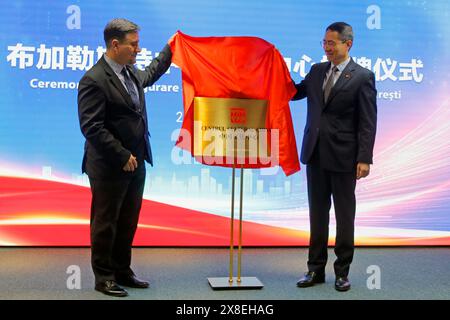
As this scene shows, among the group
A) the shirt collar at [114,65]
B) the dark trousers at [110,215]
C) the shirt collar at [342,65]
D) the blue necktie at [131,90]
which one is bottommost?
the dark trousers at [110,215]

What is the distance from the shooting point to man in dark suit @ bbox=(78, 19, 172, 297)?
3.13m

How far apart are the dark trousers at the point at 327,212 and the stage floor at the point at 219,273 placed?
16cm

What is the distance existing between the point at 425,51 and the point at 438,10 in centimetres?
34

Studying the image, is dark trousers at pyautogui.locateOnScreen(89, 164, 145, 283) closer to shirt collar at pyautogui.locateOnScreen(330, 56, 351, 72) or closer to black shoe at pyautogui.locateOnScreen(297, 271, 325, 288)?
black shoe at pyautogui.locateOnScreen(297, 271, 325, 288)

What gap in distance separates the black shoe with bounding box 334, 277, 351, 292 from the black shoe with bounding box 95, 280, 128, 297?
1152 mm

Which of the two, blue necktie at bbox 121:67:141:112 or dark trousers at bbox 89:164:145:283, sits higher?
blue necktie at bbox 121:67:141:112

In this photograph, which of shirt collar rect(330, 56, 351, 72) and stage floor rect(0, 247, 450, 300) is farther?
shirt collar rect(330, 56, 351, 72)

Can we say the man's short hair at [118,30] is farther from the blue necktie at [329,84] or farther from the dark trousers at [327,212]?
the dark trousers at [327,212]

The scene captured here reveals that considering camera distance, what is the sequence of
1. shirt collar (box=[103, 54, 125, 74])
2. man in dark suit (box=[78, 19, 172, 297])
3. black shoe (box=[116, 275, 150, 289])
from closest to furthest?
1. man in dark suit (box=[78, 19, 172, 297])
2. shirt collar (box=[103, 54, 125, 74])
3. black shoe (box=[116, 275, 150, 289])

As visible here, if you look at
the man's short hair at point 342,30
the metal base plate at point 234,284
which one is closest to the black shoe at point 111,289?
the metal base plate at point 234,284

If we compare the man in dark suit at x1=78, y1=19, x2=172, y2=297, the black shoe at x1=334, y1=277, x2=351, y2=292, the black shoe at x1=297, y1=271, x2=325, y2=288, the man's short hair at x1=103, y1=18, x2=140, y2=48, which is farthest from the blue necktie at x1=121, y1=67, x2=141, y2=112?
the black shoe at x1=334, y1=277, x2=351, y2=292

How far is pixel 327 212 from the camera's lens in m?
3.57

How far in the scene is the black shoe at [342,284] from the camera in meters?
3.41

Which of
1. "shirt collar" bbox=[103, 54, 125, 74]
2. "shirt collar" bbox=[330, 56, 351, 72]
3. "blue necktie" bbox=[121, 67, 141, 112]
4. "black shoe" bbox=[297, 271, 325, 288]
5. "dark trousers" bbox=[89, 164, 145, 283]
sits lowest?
"black shoe" bbox=[297, 271, 325, 288]
